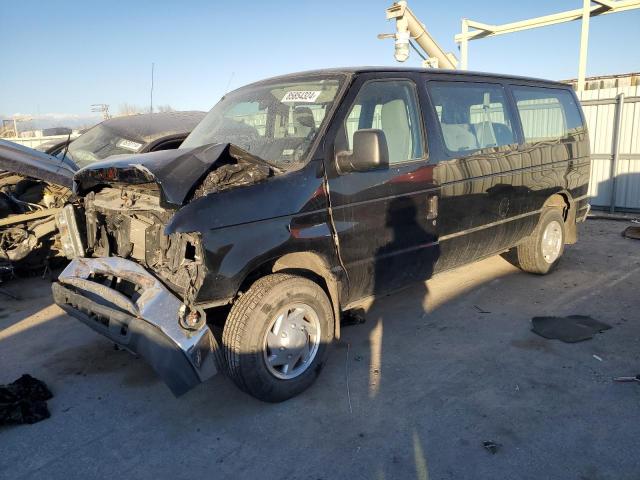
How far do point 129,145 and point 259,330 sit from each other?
4.86 metres

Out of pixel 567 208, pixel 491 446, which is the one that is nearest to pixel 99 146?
pixel 567 208

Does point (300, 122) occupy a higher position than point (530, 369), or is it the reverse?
point (300, 122)

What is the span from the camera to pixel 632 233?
7605 millimetres

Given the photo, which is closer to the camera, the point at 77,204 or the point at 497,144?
the point at 77,204

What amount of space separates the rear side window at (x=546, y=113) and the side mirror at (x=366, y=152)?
244cm

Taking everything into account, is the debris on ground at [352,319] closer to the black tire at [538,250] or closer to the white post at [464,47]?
the black tire at [538,250]

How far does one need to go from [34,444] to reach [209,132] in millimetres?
2590

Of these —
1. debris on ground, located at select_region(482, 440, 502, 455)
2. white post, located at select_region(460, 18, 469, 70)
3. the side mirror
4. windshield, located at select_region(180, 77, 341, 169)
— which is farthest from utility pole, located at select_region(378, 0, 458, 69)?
debris on ground, located at select_region(482, 440, 502, 455)

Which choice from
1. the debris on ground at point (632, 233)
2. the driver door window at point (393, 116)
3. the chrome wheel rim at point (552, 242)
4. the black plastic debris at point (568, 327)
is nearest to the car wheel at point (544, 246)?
the chrome wheel rim at point (552, 242)

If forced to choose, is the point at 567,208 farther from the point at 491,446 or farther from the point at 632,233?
the point at 491,446

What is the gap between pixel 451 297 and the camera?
5.21 meters

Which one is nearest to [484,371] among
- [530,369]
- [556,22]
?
[530,369]

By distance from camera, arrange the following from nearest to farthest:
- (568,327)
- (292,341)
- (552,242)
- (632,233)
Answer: (292,341), (568,327), (552,242), (632,233)

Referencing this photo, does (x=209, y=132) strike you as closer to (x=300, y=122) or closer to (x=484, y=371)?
(x=300, y=122)
